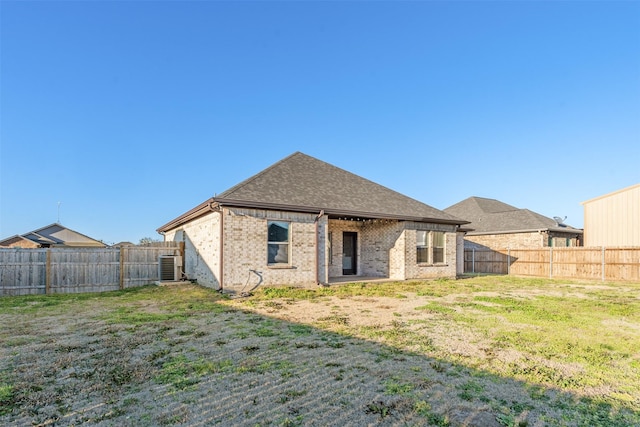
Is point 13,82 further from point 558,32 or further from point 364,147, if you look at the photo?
point 558,32

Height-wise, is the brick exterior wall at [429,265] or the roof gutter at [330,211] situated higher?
the roof gutter at [330,211]

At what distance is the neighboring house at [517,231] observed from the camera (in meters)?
21.0

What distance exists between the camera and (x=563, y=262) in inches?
669

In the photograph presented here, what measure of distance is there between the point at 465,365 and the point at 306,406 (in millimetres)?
2339

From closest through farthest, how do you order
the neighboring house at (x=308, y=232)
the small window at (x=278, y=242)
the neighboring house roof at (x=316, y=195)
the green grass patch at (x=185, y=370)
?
the green grass patch at (x=185, y=370) < the neighboring house at (x=308, y=232) < the neighboring house roof at (x=316, y=195) < the small window at (x=278, y=242)

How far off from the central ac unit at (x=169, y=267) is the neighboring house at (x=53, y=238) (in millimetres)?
16635

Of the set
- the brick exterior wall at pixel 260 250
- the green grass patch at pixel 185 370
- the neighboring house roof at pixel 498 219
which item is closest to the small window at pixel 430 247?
the brick exterior wall at pixel 260 250

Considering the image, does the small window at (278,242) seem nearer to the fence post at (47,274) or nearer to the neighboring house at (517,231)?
the fence post at (47,274)

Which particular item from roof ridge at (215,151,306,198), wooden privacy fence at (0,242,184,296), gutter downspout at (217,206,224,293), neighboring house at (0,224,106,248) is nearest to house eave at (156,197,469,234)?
gutter downspout at (217,206,224,293)

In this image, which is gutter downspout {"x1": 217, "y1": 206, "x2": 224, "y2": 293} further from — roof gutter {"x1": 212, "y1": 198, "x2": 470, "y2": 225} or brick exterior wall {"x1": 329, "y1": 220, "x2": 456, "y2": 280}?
brick exterior wall {"x1": 329, "y1": 220, "x2": 456, "y2": 280}

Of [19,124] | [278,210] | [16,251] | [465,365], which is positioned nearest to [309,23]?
[278,210]

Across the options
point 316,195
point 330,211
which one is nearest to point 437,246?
point 330,211

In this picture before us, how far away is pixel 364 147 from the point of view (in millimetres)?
24875

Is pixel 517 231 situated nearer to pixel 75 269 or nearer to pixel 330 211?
pixel 330 211
